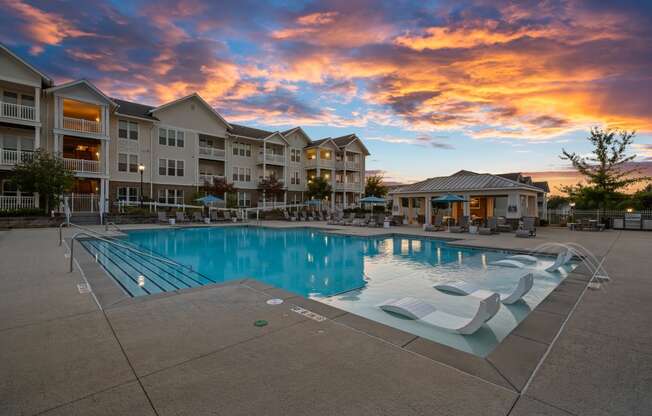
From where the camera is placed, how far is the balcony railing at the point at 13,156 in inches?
734

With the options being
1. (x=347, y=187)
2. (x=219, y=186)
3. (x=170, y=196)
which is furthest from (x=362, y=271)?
(x=347, y=187)

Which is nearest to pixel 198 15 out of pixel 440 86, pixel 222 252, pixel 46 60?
pixel 222 252

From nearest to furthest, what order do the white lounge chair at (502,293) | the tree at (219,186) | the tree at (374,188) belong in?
the white lounge chair at (502,293) < the tree at (219,186) < the tree at (374,188)

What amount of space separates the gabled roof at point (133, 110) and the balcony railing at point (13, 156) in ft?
22.7

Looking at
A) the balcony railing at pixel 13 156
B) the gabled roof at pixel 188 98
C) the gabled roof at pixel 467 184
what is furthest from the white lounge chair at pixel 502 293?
the gabled roof at pixel 188 98

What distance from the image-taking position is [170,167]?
2695 cm

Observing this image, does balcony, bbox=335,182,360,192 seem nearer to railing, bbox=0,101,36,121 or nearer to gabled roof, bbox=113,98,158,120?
gabled roof, bbox=113,98,158,120

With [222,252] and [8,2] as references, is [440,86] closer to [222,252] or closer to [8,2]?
[222,252]

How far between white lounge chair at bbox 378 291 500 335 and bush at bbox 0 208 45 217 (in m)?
22.4

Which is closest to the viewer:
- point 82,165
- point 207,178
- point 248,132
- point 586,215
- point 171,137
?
point 82,165

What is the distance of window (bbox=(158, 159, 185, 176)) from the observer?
2644cm

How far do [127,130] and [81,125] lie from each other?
3342mm

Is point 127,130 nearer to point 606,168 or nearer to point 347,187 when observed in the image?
point 347,187

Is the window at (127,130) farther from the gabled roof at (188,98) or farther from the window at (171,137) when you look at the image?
the gabled roof at (188,98)
